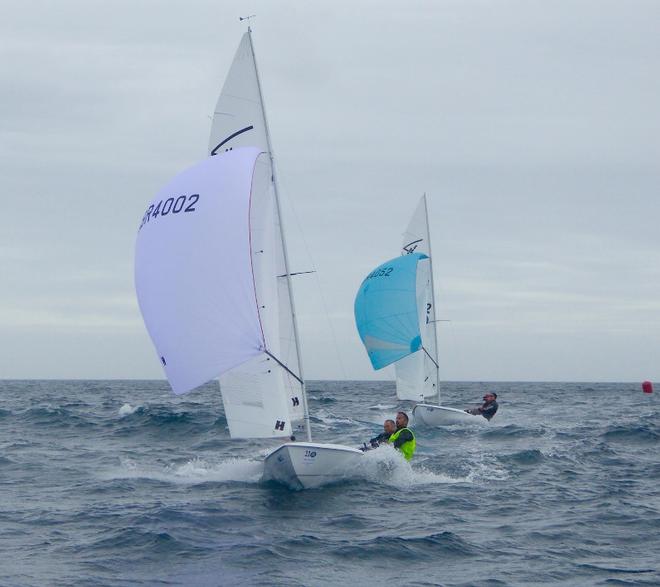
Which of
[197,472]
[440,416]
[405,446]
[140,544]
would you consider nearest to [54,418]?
[440,416]

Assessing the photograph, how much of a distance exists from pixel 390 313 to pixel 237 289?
14219mm

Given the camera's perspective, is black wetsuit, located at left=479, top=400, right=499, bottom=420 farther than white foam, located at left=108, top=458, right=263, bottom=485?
Yes

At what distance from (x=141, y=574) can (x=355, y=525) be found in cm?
353

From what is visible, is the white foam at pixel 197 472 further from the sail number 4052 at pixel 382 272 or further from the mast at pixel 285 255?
the sail number 4052 at pixel 382 272

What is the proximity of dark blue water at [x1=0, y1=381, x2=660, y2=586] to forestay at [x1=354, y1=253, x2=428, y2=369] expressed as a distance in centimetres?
530

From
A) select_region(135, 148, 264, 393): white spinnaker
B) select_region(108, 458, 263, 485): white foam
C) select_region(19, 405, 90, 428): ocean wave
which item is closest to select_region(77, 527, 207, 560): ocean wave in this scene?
select_region(135, 148, 264, 393): white spinnaker

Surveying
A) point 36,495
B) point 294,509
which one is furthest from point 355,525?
point 36,495

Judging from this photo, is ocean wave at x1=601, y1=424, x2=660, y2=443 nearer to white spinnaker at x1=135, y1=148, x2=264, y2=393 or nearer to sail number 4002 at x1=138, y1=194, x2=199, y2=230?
white spinnaker at x1=135, y1=148, x2=264, y2=393

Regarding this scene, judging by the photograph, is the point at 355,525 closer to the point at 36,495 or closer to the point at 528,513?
the point at 528,513

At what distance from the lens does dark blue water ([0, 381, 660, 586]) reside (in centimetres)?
1002

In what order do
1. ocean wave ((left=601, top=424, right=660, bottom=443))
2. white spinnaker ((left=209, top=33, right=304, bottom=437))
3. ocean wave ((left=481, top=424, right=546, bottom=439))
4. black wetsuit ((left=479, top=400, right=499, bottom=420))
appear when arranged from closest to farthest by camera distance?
white spinnaker ((left=209, top=33, right=304, bottom=437)) → ocean wave ((left=601, top=424, right=660, bottom=443)) → ocean wave ((left=481, top=424, right=546, bottom=439)) → black wetsuit ((left=479, top=400, right=499, bottom=420))

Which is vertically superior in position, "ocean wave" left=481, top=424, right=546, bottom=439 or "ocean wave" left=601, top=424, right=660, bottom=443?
"ocean wave" left=481, top=424, right=546, bottom=439

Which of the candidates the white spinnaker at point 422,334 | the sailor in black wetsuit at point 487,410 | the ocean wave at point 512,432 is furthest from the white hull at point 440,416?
the white spinnaker at point 422,334

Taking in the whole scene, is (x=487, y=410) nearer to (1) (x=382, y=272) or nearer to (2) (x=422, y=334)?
(2) (x=422, y=334)
